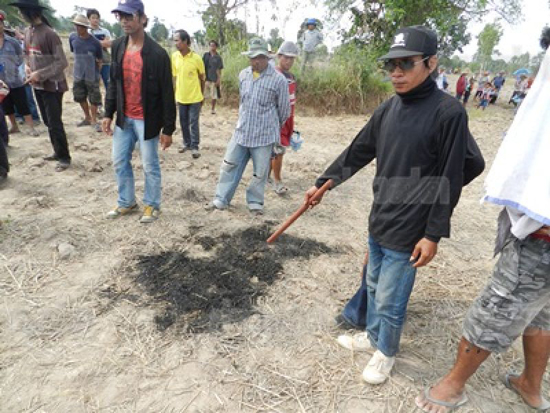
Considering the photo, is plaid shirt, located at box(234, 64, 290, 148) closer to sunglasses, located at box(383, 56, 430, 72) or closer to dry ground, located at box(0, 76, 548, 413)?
dry ground, located at box(0, 76, 548, 413)

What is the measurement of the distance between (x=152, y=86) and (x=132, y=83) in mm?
226

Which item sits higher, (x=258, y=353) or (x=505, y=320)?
(x=505, y=320)

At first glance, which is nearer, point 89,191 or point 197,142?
point 89,191

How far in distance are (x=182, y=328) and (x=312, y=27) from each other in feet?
33.9

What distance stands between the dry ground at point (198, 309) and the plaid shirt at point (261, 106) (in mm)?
904

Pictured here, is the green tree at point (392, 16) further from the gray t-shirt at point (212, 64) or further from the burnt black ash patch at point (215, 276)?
the burnt black ash patch at point (215, 276)

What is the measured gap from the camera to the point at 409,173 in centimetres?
177

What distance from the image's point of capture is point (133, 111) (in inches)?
138

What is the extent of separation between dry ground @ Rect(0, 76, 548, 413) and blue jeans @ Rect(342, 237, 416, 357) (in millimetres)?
280

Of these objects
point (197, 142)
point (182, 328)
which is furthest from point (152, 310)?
point (197, 142)

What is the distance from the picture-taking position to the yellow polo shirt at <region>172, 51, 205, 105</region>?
18.7ft

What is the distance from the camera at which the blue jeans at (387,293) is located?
185cm

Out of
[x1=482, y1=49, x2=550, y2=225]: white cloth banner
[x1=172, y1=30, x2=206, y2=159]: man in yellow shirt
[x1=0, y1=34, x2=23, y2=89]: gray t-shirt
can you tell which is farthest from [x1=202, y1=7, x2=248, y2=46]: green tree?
[x1=482, y1=49, x2=550, y2=225]: white cloth banner

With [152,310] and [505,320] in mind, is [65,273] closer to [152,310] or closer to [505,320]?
[152,310]
